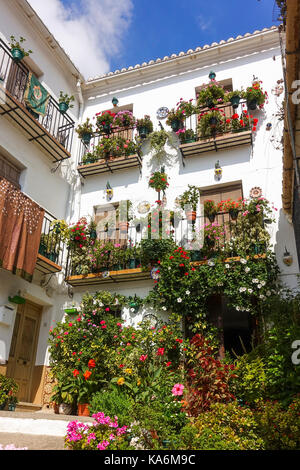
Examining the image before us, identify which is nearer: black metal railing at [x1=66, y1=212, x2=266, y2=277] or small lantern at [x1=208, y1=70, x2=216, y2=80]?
black metal railing at [x1=66, y1=212, x2=266, y2=277]

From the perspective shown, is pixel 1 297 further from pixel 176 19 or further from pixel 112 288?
pixel 176 19

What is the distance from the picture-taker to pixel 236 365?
7.57 meters

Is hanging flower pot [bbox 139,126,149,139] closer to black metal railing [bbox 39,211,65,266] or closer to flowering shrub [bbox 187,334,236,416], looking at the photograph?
black metal railing [bbox 39,211,65,266]

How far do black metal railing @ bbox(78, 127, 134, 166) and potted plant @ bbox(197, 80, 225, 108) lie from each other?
6.82ft

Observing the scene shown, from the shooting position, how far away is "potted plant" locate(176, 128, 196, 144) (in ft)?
35.0

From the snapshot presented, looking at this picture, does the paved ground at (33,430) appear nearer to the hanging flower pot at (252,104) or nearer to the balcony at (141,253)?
the balcony at (141,253)

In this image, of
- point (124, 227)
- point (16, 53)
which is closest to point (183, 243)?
point (124, 227)

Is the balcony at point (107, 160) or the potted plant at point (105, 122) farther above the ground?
the potted plant at point (105, 122)

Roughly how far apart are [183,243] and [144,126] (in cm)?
368

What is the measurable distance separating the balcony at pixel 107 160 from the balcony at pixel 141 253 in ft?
6.03

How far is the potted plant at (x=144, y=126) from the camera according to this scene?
1122 centimetres

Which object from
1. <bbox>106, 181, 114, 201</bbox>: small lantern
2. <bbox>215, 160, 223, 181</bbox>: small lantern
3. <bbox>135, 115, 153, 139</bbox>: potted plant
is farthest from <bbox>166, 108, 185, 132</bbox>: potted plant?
<bbox>106, 181, 114, 201</bbox>: small lantern

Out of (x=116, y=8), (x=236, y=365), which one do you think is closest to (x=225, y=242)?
(x=236, y=365)

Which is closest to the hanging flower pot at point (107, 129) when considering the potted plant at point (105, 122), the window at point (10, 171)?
the potted plant at point (105, 122)
